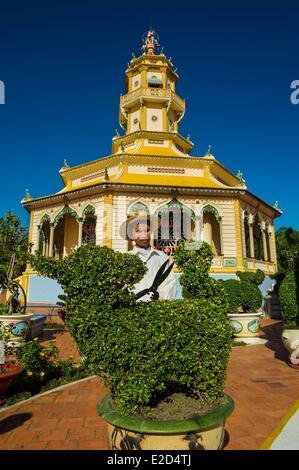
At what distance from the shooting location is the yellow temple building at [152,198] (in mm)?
17516

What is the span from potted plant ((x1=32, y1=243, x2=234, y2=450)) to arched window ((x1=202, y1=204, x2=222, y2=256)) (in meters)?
15.5

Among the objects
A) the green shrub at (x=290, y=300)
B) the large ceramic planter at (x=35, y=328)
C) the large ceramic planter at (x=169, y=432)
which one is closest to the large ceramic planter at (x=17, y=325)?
the large ceramic planter at (x=35, y=328)

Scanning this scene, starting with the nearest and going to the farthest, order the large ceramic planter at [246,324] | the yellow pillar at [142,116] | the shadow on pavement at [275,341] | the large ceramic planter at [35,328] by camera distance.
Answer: the shadow on pavement at [275,341], the large ceramic planter at [246,324], the large ceramic planter at [35,328], the yellow pillar at [142,116]

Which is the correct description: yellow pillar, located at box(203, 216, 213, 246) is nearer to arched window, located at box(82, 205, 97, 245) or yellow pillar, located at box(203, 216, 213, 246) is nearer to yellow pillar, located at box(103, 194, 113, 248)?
yellow pillar, located at box(103, 194, 113, 248)

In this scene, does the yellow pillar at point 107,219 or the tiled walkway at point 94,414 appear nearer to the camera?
the tiled walkway at point 94,414

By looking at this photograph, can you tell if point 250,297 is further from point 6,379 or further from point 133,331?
point 133,331

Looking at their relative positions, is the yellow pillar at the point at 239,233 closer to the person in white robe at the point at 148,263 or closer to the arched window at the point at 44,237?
the arched window at the point at 44,237

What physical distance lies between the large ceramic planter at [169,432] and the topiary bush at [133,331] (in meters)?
0.13

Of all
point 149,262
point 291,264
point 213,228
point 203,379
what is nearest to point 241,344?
point 291,264

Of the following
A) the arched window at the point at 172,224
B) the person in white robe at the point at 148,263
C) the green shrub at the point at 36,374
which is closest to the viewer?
the person in white robe at the point at 148,263

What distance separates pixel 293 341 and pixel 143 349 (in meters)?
5.50

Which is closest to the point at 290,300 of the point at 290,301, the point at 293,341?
the point at 290,301

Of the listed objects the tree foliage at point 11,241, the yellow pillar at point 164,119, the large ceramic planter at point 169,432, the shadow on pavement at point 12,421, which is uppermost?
the yellow pillar at point 164,119

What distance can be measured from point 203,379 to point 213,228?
17.8 metres
